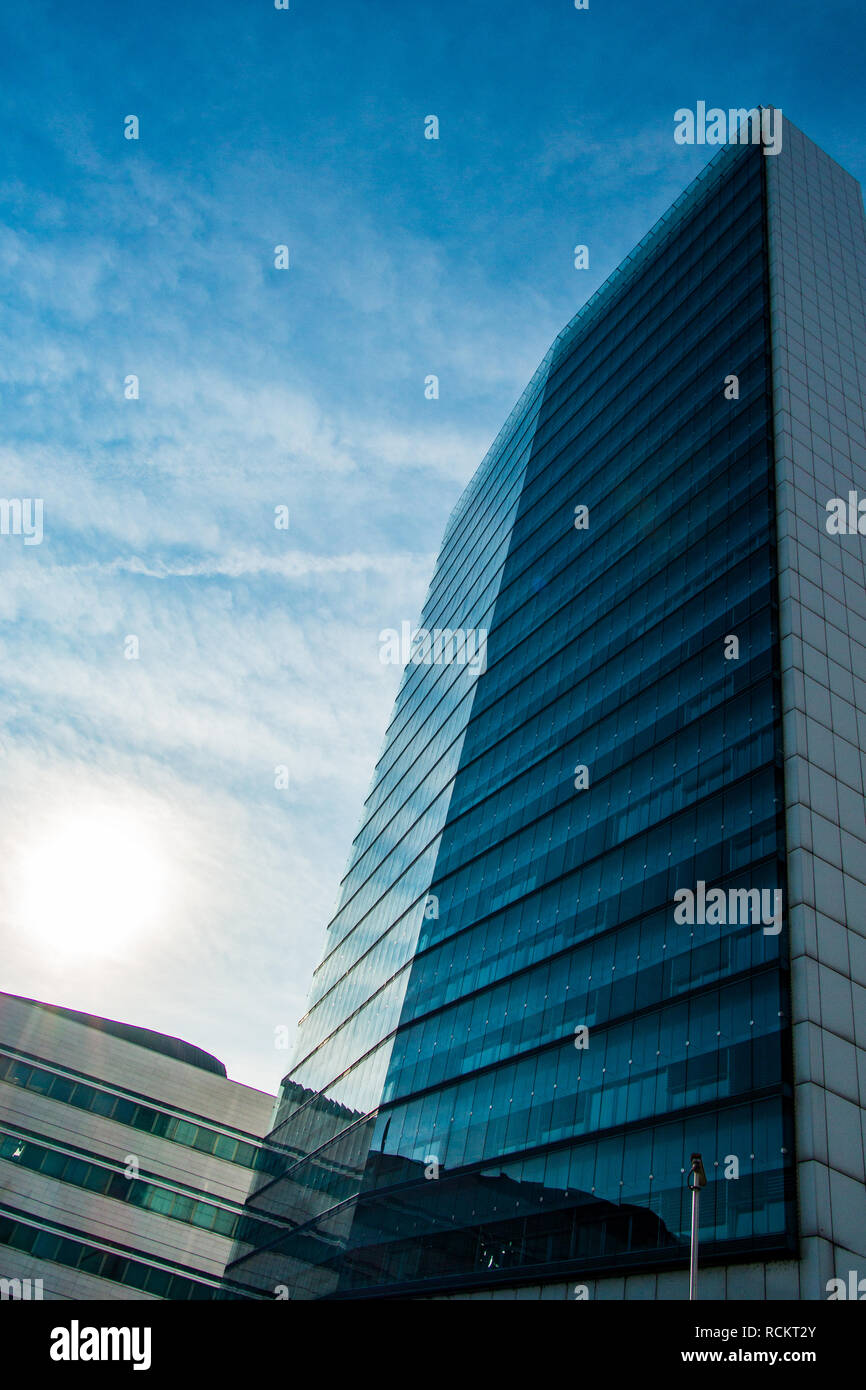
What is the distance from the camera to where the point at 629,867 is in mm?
44344

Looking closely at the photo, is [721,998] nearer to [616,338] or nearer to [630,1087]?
[630,1087]

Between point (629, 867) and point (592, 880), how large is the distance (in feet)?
9.73

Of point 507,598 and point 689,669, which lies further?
point 507,598

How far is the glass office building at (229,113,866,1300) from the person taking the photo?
32594 mm

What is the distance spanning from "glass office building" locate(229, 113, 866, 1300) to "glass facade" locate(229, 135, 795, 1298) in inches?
7.3

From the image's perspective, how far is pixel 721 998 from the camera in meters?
34.3

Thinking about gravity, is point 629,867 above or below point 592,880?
below

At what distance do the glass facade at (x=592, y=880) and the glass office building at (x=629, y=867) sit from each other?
18cm

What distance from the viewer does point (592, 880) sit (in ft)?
154

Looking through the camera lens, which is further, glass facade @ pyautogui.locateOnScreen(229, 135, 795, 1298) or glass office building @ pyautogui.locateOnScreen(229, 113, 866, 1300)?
glass facade @ pyautogui.locateOnScreen(229, 135, 795, 1298)

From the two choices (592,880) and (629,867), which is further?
(592,880)

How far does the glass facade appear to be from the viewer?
113 feet
